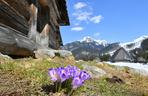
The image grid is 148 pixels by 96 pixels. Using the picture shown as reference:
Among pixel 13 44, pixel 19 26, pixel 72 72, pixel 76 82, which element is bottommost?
pixel 76 82

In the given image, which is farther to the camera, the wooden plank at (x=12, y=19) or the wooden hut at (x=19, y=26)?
the wooden plank at (x=12, y=19)

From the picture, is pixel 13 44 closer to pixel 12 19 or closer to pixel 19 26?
pixel 12 19

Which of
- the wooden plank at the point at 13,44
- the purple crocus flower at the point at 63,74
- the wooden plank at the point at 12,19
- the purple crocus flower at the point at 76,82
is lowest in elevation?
the purple crocus flower at the point at 76,82

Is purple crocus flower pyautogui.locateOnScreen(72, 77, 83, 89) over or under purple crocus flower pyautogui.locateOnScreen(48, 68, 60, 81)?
under

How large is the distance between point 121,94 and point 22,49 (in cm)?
444

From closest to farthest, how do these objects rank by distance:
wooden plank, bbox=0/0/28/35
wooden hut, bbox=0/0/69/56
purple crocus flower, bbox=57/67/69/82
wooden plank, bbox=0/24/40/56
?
purple crocus flower, bbox=57/67/69/82, wooden plank, bbox=0/24/40/56, wooden hut, bbox=0/0/69/56, wooden plank, bbox=0/0/28/35

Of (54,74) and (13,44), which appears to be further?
(13,44)

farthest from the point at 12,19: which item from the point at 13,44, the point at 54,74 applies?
the point at 54,74

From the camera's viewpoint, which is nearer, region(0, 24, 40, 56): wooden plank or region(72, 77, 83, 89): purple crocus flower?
region(72, 77, 83, 89): purple crocus flower

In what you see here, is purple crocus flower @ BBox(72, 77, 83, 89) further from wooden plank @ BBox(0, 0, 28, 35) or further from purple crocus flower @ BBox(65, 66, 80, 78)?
wooden plank @ BBox(0, 0, 28, 35)

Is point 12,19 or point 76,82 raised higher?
point 12,19

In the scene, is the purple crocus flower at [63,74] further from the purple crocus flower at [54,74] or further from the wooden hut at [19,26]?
the wooden hut at [19,26]

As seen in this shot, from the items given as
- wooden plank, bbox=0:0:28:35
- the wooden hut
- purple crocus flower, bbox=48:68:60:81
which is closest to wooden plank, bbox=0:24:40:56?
the wooden hut

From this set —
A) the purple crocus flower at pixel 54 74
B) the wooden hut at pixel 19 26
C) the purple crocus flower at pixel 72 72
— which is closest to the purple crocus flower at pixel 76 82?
the purple crocus flower at pixel 72 72
